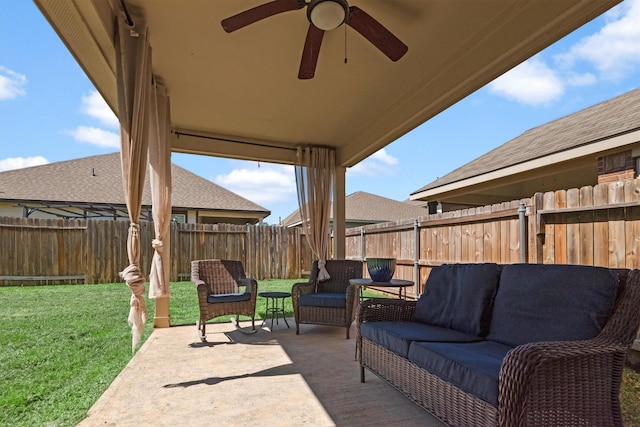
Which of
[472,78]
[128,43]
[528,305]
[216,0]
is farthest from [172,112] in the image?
[528,305]

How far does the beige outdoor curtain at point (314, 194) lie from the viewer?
5850 millimetres

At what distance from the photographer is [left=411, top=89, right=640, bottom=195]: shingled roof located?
15.8 feet

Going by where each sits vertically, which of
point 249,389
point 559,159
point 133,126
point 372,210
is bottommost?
point 249,389

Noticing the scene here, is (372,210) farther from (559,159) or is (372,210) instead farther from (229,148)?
(229,148)

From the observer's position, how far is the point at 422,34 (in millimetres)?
3047

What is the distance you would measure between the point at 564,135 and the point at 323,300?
4.92 metres

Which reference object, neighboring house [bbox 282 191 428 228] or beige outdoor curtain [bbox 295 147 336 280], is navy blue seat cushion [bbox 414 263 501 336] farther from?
neighboring house [bbox 282 191 428 228]

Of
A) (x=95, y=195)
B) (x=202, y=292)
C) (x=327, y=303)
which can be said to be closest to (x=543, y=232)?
(x=327, y=303)

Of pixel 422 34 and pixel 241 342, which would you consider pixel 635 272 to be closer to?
pixel 422 34

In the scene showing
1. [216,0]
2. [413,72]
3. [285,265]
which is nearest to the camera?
[216,0]

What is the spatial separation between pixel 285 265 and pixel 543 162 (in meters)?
6.38

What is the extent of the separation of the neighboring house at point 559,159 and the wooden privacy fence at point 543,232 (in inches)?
62.1

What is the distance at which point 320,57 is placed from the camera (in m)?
3.39

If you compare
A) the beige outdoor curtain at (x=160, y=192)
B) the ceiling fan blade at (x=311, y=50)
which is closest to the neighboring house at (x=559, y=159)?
the ceiling fan blade at (x=311, y=50)
